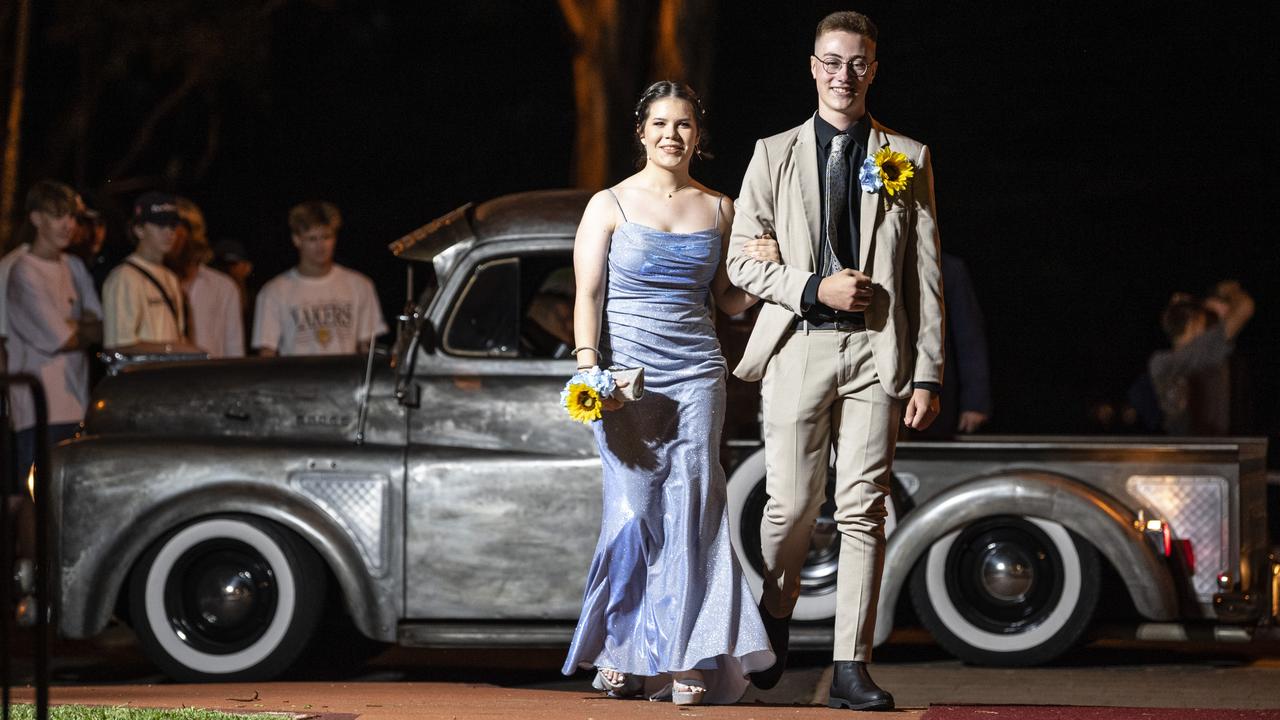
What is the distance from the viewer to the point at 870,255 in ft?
18.1

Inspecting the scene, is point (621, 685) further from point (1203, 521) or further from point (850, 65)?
point (1203, 521)

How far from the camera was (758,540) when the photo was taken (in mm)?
7457

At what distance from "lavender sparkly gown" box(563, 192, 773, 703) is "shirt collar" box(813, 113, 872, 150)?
19.2 inches

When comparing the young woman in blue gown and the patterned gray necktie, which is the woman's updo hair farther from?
the patterned gray necktie

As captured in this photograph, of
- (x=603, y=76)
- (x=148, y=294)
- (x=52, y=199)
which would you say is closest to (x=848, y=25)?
(x=148, y=294)

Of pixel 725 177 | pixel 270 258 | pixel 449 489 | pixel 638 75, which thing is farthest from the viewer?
pixel 270 258

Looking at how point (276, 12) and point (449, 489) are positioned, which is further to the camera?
point (276, 12)

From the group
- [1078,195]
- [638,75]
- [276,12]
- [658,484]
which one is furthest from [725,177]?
[658,484]

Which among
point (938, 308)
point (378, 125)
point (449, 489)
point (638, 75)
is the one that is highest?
point (378, 125)

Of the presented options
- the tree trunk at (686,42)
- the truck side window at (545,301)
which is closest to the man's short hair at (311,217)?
the truck side window at (545,301)

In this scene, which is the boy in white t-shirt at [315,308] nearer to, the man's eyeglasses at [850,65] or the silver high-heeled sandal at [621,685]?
the silver high-heeled sandal at [621,685]

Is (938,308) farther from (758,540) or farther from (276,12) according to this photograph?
(276,12)

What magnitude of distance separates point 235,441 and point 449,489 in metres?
0.94

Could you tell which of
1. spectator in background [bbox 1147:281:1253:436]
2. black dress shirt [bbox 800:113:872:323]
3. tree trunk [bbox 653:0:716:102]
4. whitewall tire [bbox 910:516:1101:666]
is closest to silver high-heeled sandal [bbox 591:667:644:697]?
black dress shirt [bbox 800:113:872:323]
